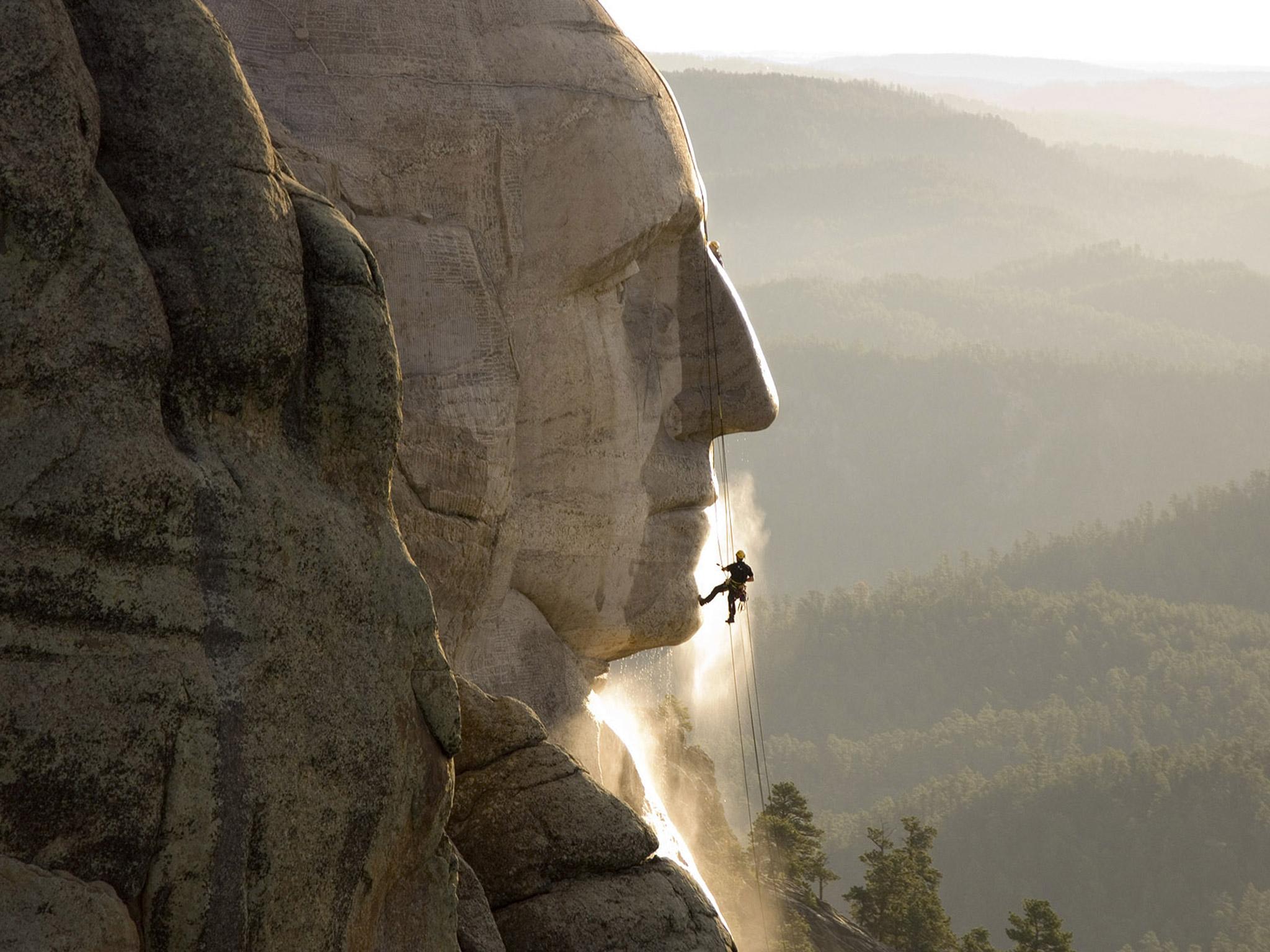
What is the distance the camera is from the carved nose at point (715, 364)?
5.87 metres

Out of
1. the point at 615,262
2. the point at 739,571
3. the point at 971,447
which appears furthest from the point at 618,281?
the point at 971,447

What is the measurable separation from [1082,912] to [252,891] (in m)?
41.0

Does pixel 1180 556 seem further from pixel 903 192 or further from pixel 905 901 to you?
pixel 903 192

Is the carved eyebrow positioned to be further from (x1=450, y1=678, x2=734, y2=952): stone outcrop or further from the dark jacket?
(x1=450, y1=678, x2=734, y2=952): stone outcrop

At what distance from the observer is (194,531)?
126 inches

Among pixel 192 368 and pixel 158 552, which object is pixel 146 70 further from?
pixel 158 552

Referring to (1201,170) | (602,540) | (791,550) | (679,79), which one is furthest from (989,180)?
(602,540)

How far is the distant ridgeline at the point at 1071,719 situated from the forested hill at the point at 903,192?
227ft

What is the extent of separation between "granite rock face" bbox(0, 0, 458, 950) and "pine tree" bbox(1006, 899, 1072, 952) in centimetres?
1162

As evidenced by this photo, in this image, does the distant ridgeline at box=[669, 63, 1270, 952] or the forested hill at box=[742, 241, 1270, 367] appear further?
the forested hill at box=[742, 241, 1270, 367]

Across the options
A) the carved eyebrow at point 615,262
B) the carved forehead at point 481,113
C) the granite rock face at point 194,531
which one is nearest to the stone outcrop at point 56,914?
the granite rock face at point 194,531

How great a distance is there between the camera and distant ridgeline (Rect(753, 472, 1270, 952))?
1646 inches

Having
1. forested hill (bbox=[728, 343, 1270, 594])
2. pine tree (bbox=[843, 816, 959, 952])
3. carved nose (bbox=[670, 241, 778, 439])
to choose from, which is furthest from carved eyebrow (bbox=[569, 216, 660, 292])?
forested hill (bbox=[728, 343, 1270, 594])

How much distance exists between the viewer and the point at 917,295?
11844cm
